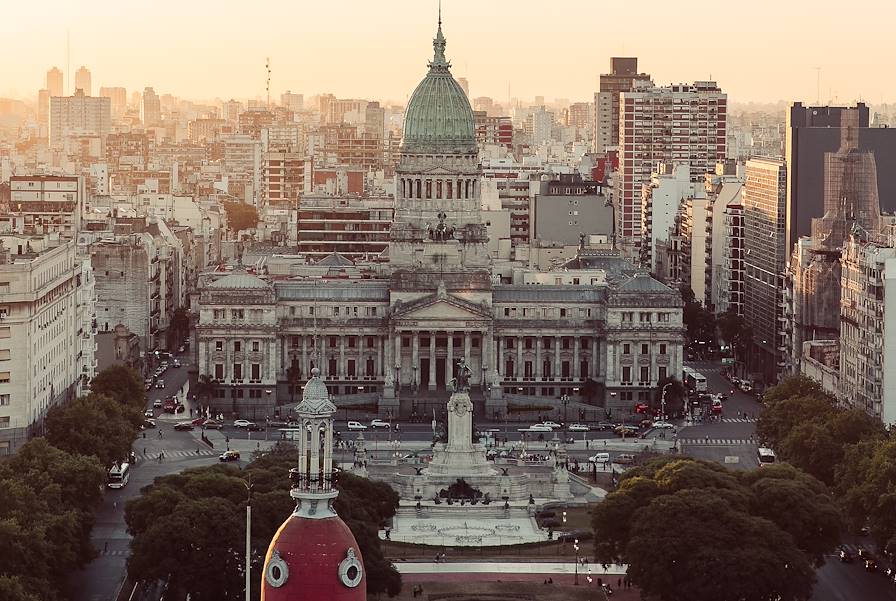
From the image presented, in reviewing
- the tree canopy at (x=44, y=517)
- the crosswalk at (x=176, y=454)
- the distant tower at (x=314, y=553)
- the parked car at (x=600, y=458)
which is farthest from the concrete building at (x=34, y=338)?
the distant tower at (x=314, y=553)

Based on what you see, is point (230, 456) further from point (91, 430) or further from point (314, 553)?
point (314, 553)

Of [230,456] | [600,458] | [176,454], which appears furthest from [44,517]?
[600,458]

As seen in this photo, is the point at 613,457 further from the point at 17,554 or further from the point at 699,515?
the point at 17,554

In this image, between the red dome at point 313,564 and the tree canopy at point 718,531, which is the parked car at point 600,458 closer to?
the tree canopy at point 718,531

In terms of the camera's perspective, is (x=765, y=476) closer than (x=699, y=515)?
No

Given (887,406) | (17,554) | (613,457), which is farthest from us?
(613,457)

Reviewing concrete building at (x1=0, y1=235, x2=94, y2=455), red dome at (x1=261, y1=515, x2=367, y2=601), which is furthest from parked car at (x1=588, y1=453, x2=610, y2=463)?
red dome at (x1=261, y1=515, x2=367, y2=601)

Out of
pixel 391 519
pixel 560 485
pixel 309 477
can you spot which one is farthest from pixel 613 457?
pixel 309 477
